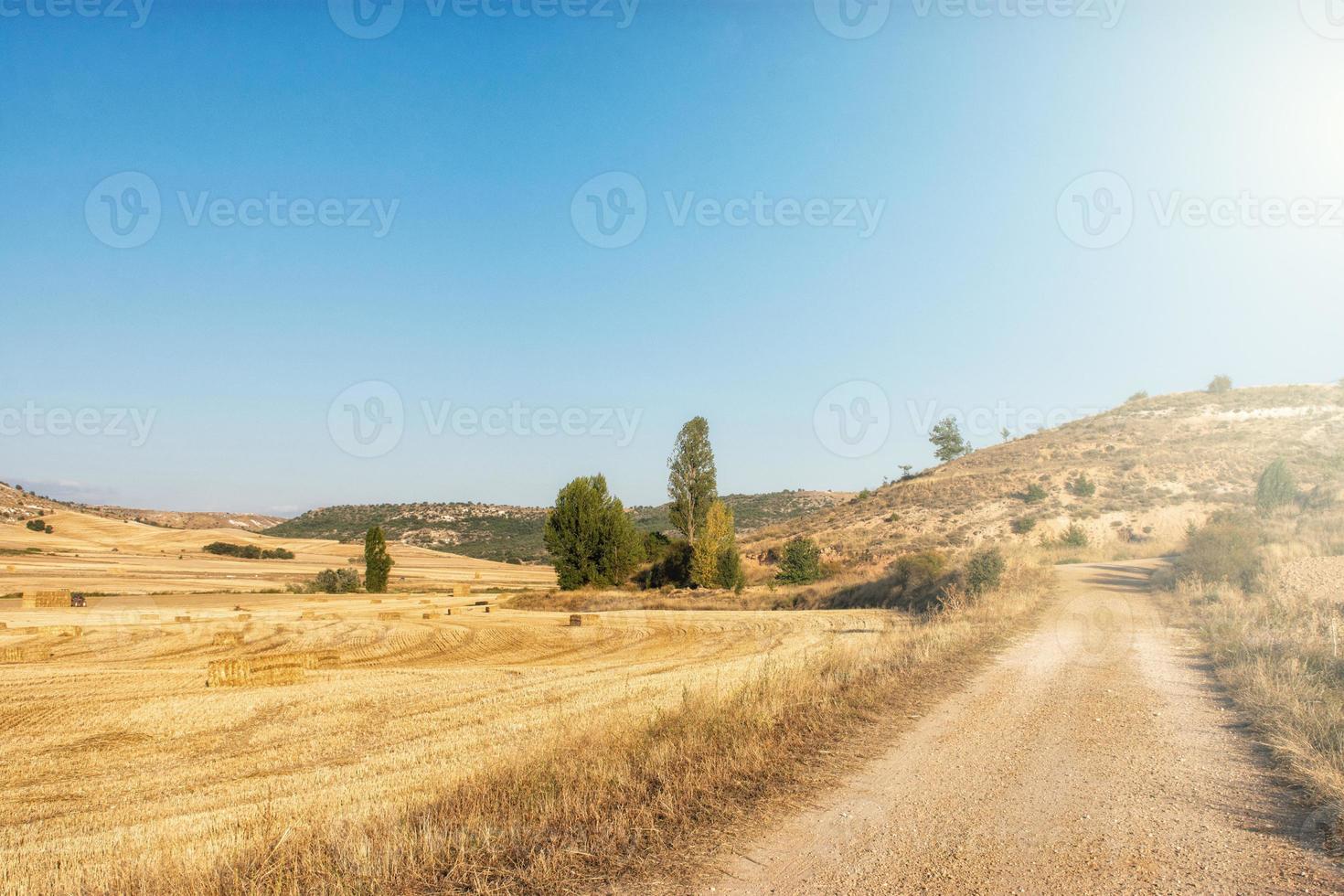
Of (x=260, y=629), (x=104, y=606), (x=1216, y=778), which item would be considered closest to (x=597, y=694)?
(x=1216, y=778)

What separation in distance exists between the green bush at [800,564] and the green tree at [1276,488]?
25.5 meters

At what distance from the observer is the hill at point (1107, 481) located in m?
58.9

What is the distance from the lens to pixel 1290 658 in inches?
492

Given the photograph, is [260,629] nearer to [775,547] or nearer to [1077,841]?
[1077,841]

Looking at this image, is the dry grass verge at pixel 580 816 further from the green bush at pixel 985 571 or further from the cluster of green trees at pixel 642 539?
the cluster of green trees at pixel 642 539

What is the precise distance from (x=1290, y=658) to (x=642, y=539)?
5527 cm

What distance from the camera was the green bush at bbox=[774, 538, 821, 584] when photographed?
52.7 meters

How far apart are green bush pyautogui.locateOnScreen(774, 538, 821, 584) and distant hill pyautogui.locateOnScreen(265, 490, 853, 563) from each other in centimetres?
7270

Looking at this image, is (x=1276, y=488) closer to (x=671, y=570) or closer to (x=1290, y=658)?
(x=1290, y=658)

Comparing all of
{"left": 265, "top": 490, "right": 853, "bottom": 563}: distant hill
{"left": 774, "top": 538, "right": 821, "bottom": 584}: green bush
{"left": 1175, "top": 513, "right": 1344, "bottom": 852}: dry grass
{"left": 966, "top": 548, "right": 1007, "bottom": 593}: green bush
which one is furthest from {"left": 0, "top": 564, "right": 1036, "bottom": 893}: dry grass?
{"left": 265, "top": 490, "right": 853, "bottom": 563}: distant hill

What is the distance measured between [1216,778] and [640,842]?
578cm

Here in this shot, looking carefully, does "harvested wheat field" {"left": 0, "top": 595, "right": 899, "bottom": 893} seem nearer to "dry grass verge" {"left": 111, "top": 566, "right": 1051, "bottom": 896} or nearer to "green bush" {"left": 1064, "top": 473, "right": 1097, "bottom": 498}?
"dry grass verge" {"left": 111, "top": 566, "right": 1051, "bottom": 896}

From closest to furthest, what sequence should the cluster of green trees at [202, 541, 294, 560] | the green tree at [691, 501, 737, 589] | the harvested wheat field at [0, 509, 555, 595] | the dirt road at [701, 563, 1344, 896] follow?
the dirt road at [701, 563, 1344, 896], the harvested wheat field at [0, 509, 555, 595], the green tree at [691, 501, 737, 589], the cluster of green trees at [202, 541, 294, 560]

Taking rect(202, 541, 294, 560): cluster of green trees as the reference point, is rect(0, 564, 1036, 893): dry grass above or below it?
below
